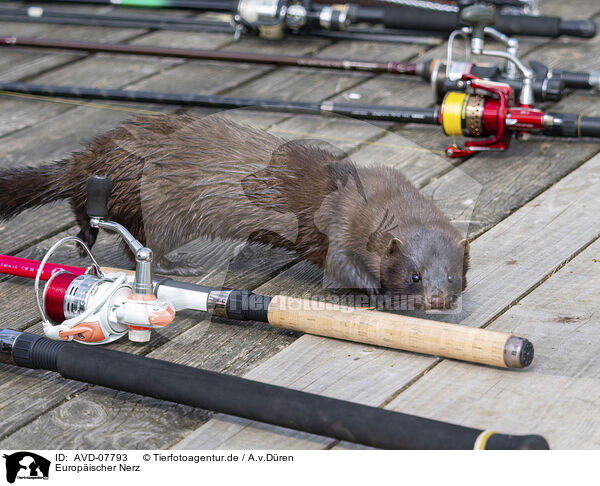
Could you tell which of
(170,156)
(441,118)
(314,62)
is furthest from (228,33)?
(170,156)

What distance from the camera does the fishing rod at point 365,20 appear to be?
5348 millimetres

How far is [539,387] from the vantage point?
2562 millimetres

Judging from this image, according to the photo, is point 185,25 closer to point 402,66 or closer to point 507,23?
point 402,66

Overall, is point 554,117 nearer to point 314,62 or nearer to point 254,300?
point 314,62

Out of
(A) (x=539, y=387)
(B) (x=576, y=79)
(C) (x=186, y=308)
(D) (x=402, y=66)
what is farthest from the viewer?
(D) (x=402, y=66)

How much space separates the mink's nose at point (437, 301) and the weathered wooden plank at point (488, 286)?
0.09m

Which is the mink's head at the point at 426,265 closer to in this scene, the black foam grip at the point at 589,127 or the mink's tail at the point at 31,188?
the mink's tail at the point at 31,188

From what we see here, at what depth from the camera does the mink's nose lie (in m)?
2.91

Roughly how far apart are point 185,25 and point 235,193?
293 centimetres
